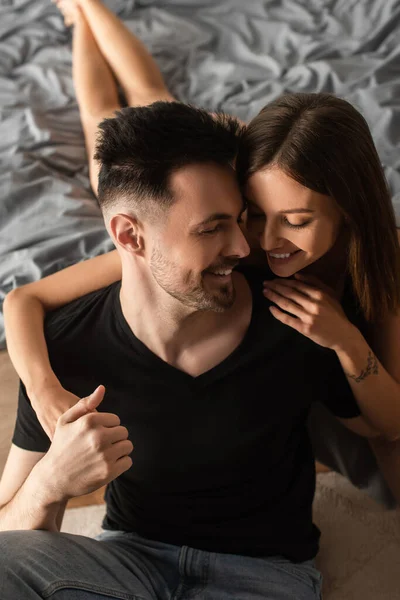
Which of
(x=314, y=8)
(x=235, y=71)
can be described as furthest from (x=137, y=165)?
(x=314, y=8)

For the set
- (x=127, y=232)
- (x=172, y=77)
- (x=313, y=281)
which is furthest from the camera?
(x=172, y=77)

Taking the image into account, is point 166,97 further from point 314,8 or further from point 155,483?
point 155,483

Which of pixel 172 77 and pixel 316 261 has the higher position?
pixel 316 261

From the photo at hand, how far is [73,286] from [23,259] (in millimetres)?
354

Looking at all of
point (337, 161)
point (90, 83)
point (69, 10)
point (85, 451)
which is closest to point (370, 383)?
point (337, 161)

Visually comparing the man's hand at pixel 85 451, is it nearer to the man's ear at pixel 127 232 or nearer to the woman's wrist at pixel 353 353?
the man's ear at pixel 127 232

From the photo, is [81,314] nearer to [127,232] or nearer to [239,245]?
[127,232]

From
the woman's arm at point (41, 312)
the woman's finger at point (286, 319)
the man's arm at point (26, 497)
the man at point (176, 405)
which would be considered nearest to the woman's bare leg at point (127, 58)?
the woman's arm at point (41, 312)

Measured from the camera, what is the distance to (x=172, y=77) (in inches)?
85.7

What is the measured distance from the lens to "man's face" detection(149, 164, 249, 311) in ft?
3.56

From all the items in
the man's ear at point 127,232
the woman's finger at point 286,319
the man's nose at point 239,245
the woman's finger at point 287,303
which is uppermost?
the man's nose at point 239,245

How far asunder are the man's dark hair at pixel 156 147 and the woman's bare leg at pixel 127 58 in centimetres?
91

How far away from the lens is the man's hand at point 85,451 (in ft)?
3.38

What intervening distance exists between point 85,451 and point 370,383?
486 millimetres
